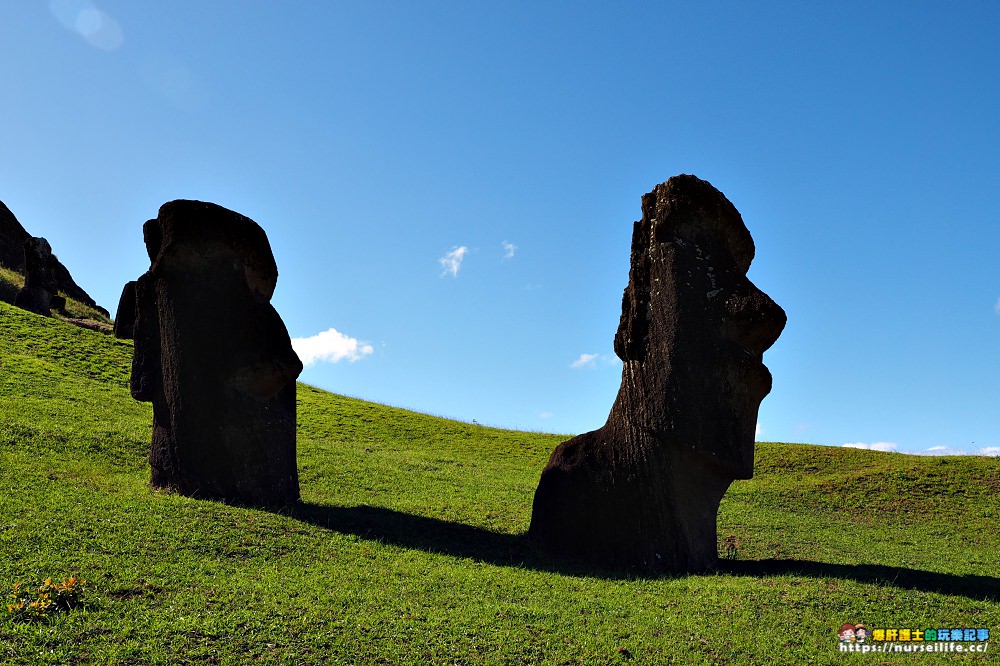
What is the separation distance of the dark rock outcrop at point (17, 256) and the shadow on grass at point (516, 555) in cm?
3883

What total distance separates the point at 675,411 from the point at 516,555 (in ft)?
9.83

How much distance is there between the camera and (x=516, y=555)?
1064 cm

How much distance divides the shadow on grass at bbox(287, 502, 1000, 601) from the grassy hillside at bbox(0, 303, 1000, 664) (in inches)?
2.1

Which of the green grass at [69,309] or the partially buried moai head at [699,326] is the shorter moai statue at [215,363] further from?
the green grass at [69,309]

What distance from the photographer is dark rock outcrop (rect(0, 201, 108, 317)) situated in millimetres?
45234

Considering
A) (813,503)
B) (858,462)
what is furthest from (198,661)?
(858,462)

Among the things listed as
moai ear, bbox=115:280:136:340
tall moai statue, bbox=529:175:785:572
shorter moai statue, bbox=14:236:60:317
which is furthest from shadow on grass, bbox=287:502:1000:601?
shorter moai statue, bbox=14:236:60:317

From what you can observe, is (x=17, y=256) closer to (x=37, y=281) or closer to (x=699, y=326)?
(x=37, y=281)

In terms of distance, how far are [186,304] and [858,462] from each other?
1856 centimetres

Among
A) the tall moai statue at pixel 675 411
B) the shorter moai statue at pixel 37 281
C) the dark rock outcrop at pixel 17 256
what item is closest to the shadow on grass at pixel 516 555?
the tall moai statue at pixel 675 411

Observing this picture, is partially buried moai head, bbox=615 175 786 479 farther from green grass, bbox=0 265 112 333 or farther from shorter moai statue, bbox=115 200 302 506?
green grass, bbox=0 265 112 333

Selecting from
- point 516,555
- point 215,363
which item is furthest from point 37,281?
point 516,555

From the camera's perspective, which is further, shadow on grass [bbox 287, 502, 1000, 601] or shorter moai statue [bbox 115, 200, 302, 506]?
shorter moai statue [bbox 115, 200, 302, 506]

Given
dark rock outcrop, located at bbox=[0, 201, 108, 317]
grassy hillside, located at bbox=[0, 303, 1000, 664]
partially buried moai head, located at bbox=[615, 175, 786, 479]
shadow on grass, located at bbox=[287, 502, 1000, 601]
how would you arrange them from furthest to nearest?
dark rock outcrop, located at bbox=[0, 201, 108, 317]
partially buried moai head, located at bbox=[615, 175, 786, 479]
shadow on grass, located at bbox=[287, 502, 1000, 601]
grassy hillside, located at bbox=[0, 303, 1000, 664]
